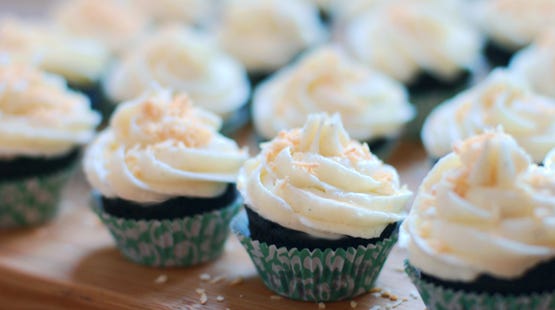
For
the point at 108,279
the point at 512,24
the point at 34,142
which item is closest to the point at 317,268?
the point at 108,279

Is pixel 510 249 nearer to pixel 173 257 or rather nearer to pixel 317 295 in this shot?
pixel 317 295

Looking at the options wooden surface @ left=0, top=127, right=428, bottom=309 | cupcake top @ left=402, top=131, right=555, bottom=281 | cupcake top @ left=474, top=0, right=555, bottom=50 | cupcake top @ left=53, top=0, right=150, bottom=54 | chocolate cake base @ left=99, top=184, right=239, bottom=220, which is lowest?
wooden surface @ left=0, top=127, right=428, bottom=309

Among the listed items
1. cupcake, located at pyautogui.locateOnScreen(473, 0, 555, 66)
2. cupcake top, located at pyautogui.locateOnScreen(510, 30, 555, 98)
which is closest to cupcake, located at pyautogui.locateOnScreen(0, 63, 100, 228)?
cupcake top, located at pyautogui.locateOnScreen(510, 30, 555, 98)

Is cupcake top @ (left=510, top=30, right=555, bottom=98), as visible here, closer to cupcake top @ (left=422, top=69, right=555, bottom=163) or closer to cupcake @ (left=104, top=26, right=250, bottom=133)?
cupcake top @ (left=422, top=69, right=555, bottom=163)

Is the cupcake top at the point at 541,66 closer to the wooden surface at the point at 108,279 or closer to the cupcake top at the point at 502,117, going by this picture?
the cupcake top at the point at 502,117

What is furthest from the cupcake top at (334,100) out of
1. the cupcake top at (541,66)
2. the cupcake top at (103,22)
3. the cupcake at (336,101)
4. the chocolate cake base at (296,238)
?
the cupcake top at (103,22)

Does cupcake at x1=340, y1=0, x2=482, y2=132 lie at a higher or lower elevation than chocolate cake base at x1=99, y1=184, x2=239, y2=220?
higher

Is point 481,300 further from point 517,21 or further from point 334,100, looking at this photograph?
point 517,21
